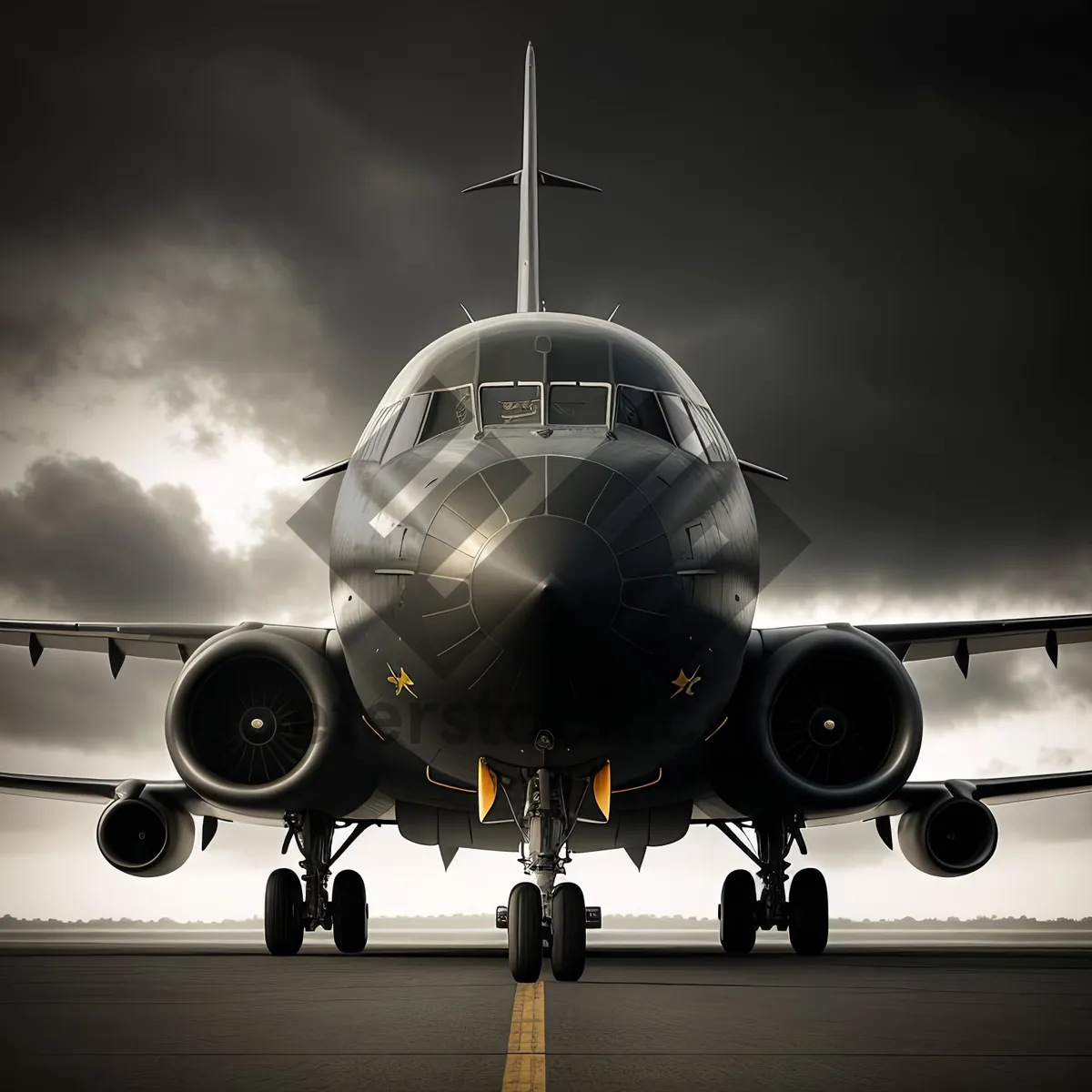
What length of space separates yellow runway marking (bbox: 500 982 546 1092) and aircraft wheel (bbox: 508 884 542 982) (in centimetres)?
46

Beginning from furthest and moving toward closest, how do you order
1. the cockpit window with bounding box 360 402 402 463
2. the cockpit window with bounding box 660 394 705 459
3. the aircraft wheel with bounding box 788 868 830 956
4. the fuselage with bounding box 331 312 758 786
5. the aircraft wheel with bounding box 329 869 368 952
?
the aircraft wheel with bounding box 329 869 368 952 → the aircraft wheel with bounding box 788 868 830 956 → the cockpit window with bounding box 360 402 402 463 → the cockpit window with bounding box 660 394 705 459 → the fuselage with bounding box 331 312 758 786

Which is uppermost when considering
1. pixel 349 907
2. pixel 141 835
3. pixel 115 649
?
pixel 115 649

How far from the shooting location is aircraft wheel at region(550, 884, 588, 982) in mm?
9438

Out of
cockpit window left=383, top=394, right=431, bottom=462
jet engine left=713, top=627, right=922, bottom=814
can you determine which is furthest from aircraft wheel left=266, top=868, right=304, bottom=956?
cockpit window left=383, top=394, right=431, bottom=462

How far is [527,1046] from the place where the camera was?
607cm

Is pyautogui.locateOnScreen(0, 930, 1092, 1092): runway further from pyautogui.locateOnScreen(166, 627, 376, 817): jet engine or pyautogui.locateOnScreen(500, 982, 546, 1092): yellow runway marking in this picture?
pyautogui.locateOnScreen(166, 627, 376, 817): jet engine

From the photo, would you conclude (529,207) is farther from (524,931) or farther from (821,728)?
(524,931)

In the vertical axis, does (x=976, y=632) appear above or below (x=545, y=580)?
above

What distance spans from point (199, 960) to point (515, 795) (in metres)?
5.01

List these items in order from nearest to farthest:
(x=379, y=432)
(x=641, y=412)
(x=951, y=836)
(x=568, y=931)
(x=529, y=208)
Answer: (x=568, y=931) < (x=641, y=412) < (x=379, y=432) < (x=951, y=836) < (x=529, y=208)

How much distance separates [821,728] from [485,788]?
164 inches

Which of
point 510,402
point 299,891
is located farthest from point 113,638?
point 510,402

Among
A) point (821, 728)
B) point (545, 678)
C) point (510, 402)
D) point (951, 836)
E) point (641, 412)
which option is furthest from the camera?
point (951, 836)

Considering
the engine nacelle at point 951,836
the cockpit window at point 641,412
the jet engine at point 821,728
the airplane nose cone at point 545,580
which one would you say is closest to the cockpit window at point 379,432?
the cockpit window at point 641,412
